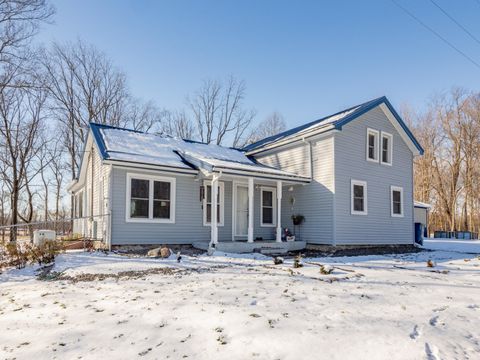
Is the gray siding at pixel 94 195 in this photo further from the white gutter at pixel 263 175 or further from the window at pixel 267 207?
the window at pixel 267 207

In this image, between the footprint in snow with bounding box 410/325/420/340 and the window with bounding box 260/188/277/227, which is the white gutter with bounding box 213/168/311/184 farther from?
the footprint in snow with bounding box 410/325/420/340

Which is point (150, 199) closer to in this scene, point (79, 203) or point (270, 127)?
point (79, 203)

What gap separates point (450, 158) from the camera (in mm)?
31703

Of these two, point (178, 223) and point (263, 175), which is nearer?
point (178, 223)

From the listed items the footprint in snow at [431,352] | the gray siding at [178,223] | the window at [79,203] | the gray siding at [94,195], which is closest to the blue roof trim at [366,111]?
the gray siding at [178,223]

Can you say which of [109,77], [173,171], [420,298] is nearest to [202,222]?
[173,171]

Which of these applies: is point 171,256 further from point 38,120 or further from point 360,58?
point 38,120

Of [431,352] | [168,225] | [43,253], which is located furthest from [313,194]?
[431,352]

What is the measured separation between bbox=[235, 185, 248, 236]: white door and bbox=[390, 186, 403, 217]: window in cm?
593

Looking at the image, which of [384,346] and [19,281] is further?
[19,281]

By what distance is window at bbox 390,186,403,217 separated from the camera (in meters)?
14.4

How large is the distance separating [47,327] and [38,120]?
24.0 m

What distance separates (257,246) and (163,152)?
4663 millimetres

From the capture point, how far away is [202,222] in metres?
12.3
